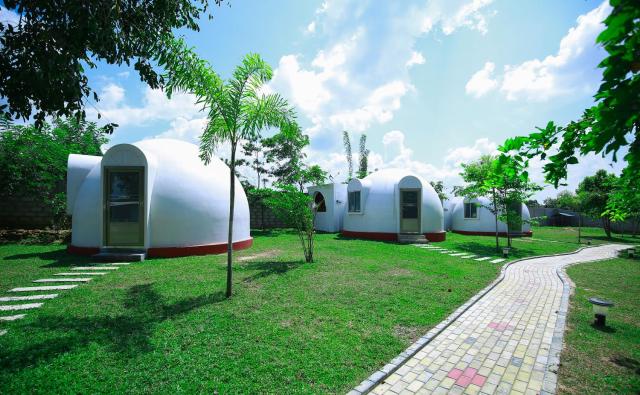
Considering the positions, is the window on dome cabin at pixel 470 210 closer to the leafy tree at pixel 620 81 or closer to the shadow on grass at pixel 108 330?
the shadow on grass at pixel 108 330

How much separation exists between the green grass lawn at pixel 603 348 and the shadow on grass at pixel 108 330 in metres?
5.53

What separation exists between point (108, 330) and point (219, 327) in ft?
5.45

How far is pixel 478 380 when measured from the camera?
3.49 meters

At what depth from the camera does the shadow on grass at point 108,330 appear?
3.72 metres

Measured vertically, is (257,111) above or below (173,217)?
above

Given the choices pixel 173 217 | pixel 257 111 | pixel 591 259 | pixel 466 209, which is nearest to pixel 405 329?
pixel 257 111

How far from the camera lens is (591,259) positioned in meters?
13.3

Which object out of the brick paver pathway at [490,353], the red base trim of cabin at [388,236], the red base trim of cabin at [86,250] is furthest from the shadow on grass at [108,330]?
the red base trim of cabin at [388,236]

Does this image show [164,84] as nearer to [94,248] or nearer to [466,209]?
[94,248]

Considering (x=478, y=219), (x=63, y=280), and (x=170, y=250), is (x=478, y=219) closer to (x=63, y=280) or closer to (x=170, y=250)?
(x=170, y=250)

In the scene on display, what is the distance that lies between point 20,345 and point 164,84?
193 inches

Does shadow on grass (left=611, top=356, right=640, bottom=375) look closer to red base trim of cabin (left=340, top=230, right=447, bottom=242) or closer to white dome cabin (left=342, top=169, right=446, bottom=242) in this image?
white dome cabin (left=342, top=169, right=446, bottom=242)

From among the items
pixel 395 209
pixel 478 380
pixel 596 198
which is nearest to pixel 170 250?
pixel 478 380

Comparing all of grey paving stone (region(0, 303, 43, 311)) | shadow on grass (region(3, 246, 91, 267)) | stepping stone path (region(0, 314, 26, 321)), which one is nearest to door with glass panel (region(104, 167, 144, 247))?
shadow on grass (region(3, 246, 91, 267))
